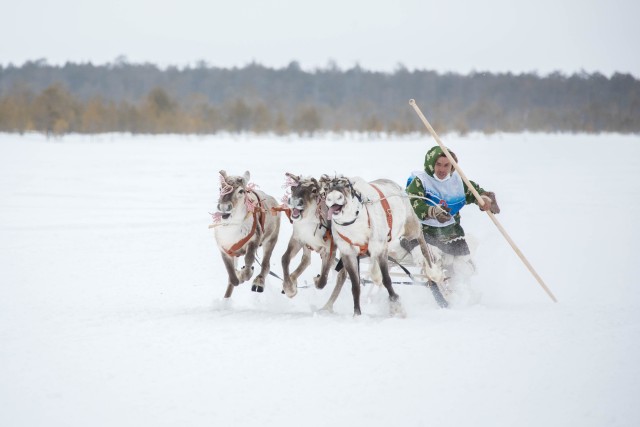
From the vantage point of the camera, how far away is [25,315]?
291 inches

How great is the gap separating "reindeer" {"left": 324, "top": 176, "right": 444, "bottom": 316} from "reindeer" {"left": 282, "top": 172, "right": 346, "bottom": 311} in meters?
0.21

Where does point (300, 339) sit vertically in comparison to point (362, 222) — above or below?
below

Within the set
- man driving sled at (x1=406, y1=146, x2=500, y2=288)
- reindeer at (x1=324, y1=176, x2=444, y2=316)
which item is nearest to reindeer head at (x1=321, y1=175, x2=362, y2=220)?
reindeer at (x1=324, y1=176, x2=444, y2=316)

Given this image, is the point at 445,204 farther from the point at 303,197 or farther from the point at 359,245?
the point at 303,197

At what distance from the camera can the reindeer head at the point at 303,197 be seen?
679 centimetres

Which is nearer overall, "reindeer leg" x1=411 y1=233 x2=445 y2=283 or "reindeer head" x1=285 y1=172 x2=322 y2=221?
"reindeer head" x1=285 y1=172 x2=322 y2=221

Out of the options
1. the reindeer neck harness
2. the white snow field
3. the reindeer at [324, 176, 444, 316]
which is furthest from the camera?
the reindeer neck harness

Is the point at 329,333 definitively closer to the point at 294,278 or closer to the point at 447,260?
the point at 294,278

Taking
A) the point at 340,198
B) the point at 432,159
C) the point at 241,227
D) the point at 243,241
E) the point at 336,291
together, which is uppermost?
the point at 432,159

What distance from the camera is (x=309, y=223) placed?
6.97 meters

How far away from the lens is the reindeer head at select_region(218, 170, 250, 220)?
270 inches

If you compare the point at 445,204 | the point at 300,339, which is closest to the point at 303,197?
the point at 300,339

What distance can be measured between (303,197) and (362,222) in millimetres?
595

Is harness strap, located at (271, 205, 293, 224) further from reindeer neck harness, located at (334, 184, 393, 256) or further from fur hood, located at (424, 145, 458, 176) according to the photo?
fur hood, located at (424, 145, 458, 176)
